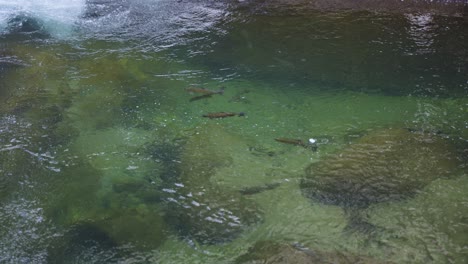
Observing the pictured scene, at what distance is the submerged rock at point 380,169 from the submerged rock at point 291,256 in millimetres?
662

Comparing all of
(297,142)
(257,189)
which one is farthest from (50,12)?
(257,189)

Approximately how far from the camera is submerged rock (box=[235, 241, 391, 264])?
3.66 metres

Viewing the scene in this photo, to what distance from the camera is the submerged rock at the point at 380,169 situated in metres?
4.36

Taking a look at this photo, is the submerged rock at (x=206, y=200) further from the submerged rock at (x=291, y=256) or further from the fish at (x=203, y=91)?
the fish at (x=203, y=91)

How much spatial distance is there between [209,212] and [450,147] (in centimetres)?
274

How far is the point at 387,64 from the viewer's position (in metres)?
6.32

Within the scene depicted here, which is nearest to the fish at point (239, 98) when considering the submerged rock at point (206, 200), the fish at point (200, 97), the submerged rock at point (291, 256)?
the fish at point (200, 97)

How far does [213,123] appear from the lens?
17.8 ft

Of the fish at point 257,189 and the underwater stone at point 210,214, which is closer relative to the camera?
the underwater stone at point 210,214

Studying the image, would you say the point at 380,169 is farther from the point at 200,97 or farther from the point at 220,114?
the point at 200,97

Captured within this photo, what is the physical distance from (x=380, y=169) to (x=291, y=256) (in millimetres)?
1539

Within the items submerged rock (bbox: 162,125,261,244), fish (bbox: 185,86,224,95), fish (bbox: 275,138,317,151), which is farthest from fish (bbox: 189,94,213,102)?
fish (bbox: 275,138,317,151)

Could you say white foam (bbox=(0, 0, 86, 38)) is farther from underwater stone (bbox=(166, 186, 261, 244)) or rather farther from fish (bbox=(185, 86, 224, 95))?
underwater stone (bbox=(166, 186, 261, 244))

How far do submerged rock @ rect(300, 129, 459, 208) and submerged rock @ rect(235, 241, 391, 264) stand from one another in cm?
66
